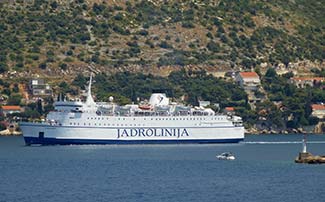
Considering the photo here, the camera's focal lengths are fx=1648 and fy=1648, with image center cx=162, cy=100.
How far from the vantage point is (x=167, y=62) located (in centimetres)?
18575

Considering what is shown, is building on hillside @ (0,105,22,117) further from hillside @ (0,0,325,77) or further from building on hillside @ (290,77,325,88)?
building on hillside @ (290,77,325,88)

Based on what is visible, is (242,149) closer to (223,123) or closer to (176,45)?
(223,123)

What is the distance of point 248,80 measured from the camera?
186625 mm

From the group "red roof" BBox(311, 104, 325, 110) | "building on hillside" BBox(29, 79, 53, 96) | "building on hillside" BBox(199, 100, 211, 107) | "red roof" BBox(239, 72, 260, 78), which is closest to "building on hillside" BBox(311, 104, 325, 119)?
"red roof" BBox(311, 104, 325, 110)

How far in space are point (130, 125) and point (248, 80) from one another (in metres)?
52.1

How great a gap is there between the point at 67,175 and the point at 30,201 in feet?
49.4

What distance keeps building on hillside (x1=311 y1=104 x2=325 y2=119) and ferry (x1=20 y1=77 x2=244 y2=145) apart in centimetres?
3709

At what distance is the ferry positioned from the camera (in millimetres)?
134125

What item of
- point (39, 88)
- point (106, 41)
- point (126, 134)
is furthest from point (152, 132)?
point (106, 41)

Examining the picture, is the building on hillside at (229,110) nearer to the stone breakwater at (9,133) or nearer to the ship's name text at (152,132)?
the stone breakwater at (9,133)

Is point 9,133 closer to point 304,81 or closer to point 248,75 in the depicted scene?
point 248,75

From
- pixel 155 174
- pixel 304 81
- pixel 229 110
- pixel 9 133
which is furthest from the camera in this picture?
pixel 304 81

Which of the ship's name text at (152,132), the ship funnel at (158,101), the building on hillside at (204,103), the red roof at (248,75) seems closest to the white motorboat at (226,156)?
the ship's name text at (152,132)

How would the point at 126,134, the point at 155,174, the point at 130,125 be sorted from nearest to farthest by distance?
the point at 155,174 < the point at 126,134 < the point at 130,125
